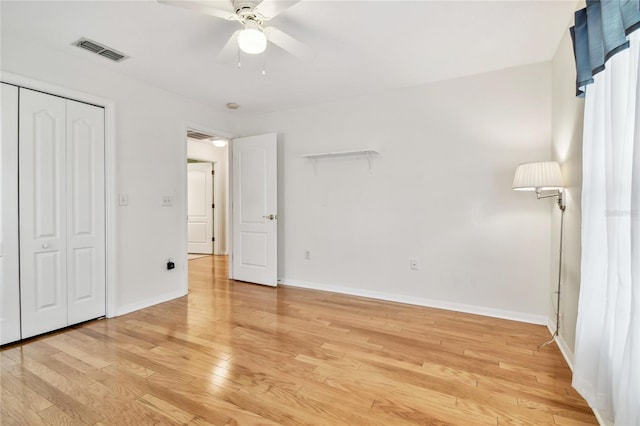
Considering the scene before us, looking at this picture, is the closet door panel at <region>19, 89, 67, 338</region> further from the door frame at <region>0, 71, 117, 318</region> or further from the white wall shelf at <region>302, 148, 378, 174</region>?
the white wall shelf at <region>302, 148, 378, 174</region>

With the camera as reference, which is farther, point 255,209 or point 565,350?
point 255,209

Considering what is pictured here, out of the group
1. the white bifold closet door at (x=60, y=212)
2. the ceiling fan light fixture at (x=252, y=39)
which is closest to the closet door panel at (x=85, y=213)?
the white bifold closet door at (x=60, y=212)

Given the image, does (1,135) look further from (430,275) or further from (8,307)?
(430,275)

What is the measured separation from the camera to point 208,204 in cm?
723

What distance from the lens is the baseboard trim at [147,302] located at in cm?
315

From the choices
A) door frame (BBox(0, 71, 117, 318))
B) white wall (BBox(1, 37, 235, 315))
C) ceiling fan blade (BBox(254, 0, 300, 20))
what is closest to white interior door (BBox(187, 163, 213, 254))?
white wall (BBox(1, 37, 235, 315))

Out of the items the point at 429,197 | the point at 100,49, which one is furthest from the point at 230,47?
the point at 429,197

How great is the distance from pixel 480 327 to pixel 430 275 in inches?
28.9

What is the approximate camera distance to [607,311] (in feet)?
4.50

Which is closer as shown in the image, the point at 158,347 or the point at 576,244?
the point at 576,244

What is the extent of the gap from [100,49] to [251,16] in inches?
63.8

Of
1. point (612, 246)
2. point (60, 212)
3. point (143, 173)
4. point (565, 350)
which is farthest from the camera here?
point (143, 173)

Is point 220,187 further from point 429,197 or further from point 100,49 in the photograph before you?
point 429,197

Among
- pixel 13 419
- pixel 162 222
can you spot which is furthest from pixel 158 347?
pixel 162 222
